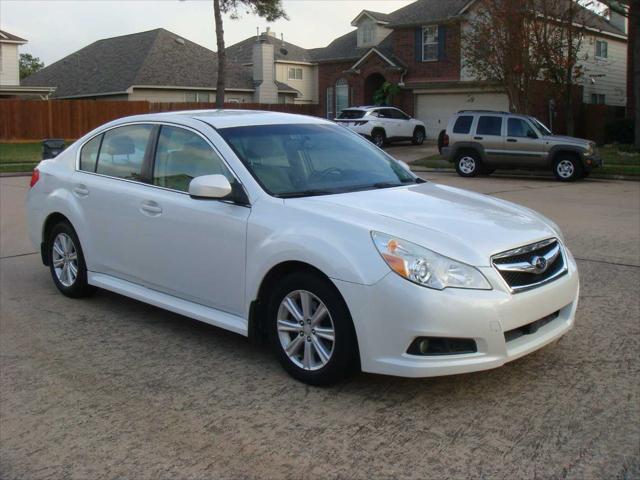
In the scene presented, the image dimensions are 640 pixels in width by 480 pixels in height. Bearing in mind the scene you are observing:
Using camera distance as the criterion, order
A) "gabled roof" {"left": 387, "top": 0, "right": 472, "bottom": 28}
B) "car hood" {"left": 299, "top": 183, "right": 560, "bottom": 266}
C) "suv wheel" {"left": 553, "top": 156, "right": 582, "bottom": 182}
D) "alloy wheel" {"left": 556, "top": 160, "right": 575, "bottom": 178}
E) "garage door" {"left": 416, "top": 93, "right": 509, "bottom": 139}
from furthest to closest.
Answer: "gabled roof" {"left": 387, "top": 0, "right": 472, "bottom": 28} < "garage door" {"left": 416, "top": 93, "right": 509, "bottom": 139} < "alloy wheel" {"left": 556, "top": 160, "right": 575, "bottom": 178} < "suv wheel" {"left": 553, "top": 156, "right": 582, "bottom": 182} < "car hood" {"left": 299, "top": 183, "right": 560, "bottom": 266}

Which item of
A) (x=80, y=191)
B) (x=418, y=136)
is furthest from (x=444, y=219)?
(x=418, y=136)

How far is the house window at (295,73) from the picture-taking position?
177 ft

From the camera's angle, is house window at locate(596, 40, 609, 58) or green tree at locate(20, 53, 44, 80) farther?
green tree at locate(20, 53, 44, 80)

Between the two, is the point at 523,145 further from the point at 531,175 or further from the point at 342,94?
the point at 342,94

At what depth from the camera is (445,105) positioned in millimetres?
38250

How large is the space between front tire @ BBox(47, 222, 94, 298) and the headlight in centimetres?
338

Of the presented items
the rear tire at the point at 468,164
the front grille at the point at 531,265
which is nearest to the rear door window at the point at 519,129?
the rear tire at the point at 468,164

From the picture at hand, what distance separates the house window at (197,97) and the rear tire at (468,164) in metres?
29.5

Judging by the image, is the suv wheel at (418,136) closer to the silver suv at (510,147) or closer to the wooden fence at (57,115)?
the wooden fence at (57,115)

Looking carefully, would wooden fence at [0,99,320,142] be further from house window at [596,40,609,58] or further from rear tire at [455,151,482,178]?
house window at [596,40,609,58]

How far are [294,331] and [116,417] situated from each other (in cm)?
116

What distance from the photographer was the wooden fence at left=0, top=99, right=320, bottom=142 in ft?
124

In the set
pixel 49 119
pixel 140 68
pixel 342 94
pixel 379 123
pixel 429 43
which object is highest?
pixel 429 43

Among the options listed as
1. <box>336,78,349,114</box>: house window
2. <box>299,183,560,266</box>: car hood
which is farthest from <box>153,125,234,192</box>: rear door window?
<box>336,78,349,114</box>: house window
